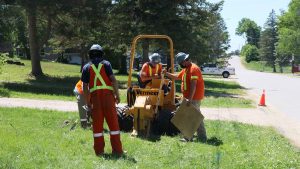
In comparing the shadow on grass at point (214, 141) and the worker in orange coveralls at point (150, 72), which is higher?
the worker in orange coveralls at point (150, 72)

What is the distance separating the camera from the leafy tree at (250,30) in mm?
177875

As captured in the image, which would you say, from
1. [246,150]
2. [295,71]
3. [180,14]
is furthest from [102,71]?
[295,71]

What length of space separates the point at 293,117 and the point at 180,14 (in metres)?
14.0

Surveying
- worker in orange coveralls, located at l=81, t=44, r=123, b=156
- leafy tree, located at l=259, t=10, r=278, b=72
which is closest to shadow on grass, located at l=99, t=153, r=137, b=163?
worker in orange coveralls, located at l=81, t=44, r=123, b=156

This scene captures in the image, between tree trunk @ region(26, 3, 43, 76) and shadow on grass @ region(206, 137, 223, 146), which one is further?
tree trunk @ region(26, 3, 43, 76)

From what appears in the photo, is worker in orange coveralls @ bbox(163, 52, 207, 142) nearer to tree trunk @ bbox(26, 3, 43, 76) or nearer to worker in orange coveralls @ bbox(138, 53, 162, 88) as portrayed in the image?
worker in orange coveralls @ bbox(138, 53, 162, 88)

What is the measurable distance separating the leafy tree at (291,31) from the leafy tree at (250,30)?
268ft

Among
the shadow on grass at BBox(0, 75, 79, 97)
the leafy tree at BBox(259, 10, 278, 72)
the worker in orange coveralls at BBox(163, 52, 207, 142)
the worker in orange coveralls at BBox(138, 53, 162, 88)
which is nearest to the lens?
the worker in orange coveralls at BBox(163, 52, 207, 142)

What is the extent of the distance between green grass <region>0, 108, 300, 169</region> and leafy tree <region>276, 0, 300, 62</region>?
7581 centimetres

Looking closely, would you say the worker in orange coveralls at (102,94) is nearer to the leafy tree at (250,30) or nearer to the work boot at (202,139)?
the work boot at (202,139)

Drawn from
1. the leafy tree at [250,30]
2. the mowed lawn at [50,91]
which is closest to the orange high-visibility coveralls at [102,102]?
the mowed lawn at [50,91]

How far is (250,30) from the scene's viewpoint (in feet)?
595

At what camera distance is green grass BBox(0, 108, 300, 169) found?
7754 mm

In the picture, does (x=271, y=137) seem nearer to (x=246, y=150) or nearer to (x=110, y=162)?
(x=246, y=150)
